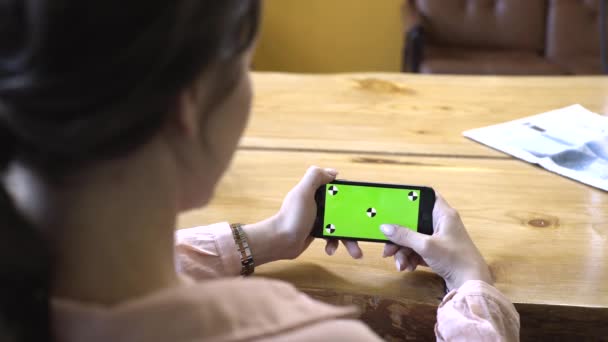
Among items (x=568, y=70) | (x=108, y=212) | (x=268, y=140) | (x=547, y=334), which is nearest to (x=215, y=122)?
(x=108, y=212)

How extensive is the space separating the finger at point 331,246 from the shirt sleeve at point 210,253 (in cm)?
12

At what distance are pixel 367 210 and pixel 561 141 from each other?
49 centimetres

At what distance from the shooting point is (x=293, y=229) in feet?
3.10

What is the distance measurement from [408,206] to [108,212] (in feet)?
1.74

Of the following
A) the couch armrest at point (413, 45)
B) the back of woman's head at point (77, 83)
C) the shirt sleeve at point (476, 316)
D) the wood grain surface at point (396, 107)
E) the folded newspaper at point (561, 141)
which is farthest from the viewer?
the couch armrest at point (413, 45)

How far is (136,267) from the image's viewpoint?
0.50 metres

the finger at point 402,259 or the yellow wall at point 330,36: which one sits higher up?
the finger at point 402,259

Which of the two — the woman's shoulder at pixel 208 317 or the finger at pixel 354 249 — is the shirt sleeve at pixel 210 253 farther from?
the woman's shoulder at pixel 208 317

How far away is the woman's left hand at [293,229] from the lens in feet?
3.10

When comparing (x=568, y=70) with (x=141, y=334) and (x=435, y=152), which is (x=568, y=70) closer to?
(x=435, y=152)

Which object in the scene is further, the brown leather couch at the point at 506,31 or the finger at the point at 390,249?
the brown leather couch at the point at 506,31

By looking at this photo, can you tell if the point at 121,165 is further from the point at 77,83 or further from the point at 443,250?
the point at 443,250

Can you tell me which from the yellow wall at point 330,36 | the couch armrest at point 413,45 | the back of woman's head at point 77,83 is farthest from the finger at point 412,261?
the yellow wall at point 330,36

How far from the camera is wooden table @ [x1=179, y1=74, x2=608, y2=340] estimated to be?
0.88 m
